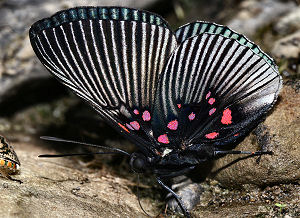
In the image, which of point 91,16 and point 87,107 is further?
point 87,107

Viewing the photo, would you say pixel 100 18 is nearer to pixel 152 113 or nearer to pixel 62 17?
pixel 62 17

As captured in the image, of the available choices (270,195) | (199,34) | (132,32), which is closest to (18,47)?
(132,32)

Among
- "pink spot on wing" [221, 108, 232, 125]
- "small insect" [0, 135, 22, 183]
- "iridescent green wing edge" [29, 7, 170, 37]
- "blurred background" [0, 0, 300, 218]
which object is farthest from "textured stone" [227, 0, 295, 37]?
"small insect" [0, 135, 22, 183]

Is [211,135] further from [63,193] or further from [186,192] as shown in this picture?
[63,193]

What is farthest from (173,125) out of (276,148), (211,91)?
(276,148)

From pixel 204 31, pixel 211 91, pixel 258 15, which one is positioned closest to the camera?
pixel 211 91

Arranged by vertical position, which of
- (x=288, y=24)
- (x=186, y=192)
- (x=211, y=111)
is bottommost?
(x=186, y=192)

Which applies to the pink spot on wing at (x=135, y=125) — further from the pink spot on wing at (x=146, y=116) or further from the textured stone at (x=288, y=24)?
the textured stone at (x=288, y=24)

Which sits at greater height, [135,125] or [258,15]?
[258,15]
